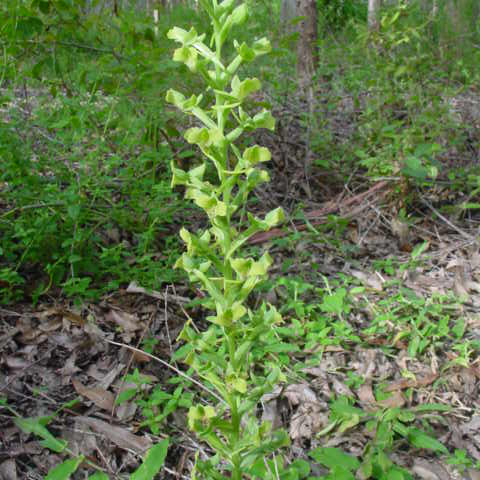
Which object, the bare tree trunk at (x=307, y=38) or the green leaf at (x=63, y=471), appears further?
the bare tree trunk at (x=307, y=38)

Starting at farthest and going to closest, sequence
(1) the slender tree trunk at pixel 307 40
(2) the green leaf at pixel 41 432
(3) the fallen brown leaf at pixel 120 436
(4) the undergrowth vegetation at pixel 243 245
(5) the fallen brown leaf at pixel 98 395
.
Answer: (1) the slender tree trunk at pixel 307 40, (5) the fallen brown leaf at pixel 98 395, (3) the fallen brown leaf at pixel 120 436, (2) the green leaf at pixel 41 432, (4) the undergrowth vegetation at pixel 243 245

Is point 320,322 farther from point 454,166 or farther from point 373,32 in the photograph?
point 373,32

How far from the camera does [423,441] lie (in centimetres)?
209

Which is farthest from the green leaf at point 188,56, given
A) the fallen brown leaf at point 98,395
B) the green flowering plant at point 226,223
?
the fallen brown leaf at point 98,395

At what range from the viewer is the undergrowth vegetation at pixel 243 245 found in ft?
5.15

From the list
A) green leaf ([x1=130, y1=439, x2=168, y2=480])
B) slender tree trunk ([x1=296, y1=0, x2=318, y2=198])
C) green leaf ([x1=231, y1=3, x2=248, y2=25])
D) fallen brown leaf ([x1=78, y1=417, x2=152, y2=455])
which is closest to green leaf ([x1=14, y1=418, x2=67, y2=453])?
fallen brown leaf ([x1=78, y1=417, x2=152, y2=455])

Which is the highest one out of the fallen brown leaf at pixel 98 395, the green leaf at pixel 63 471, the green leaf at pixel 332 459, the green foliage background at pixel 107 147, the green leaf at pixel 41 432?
the green foliage background at pixel 107 147

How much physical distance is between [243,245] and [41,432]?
1.80m

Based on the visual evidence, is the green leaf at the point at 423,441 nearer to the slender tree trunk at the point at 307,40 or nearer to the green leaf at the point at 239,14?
the green leaf at the point at 239,14

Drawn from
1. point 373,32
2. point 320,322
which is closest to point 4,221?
point 320,322

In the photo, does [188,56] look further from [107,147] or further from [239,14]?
[107,147]

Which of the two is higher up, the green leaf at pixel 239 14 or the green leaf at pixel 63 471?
the green leaf at pixel 239 14

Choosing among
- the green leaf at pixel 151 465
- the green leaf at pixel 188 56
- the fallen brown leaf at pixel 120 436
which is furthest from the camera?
the fallen brown leaf at pixel 120 436

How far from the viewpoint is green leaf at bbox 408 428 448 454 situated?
6.70 feet
